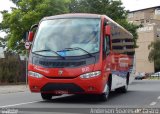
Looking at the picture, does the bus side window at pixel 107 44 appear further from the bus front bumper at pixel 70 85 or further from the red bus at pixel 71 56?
the bus front bumper at pixel 70 85

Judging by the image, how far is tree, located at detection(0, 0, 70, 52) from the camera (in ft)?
114

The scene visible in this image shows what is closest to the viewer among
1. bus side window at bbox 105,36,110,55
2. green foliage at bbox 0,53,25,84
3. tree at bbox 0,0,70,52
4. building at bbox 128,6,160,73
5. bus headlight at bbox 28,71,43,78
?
bus headlight at bbox 28,71,43,78

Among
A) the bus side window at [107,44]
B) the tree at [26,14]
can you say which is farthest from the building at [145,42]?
the bus side window at [107,44]

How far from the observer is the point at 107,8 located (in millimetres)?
44188

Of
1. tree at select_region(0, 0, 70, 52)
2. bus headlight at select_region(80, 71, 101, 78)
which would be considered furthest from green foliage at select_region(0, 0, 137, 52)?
bus headlight at select_region(80, 71, 101, 78)

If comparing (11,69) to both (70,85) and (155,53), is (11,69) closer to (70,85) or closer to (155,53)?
(70,85)

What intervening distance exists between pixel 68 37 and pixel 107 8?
29980mm

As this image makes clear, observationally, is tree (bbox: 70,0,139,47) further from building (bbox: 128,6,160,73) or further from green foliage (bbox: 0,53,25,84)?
building (bbox: 128,6,160,73)

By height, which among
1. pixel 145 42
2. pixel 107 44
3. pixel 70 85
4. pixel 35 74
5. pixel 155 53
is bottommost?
pixel 155 53

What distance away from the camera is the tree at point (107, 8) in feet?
142

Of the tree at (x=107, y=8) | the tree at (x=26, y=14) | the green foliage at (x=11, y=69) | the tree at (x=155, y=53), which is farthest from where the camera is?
the tree at (x=155, y=53)

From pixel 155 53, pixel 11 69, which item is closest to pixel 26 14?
pixel 11 69

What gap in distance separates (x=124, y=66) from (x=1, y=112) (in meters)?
10.1

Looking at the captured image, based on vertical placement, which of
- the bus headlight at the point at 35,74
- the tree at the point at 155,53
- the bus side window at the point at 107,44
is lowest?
the tree at the point at 155,53
